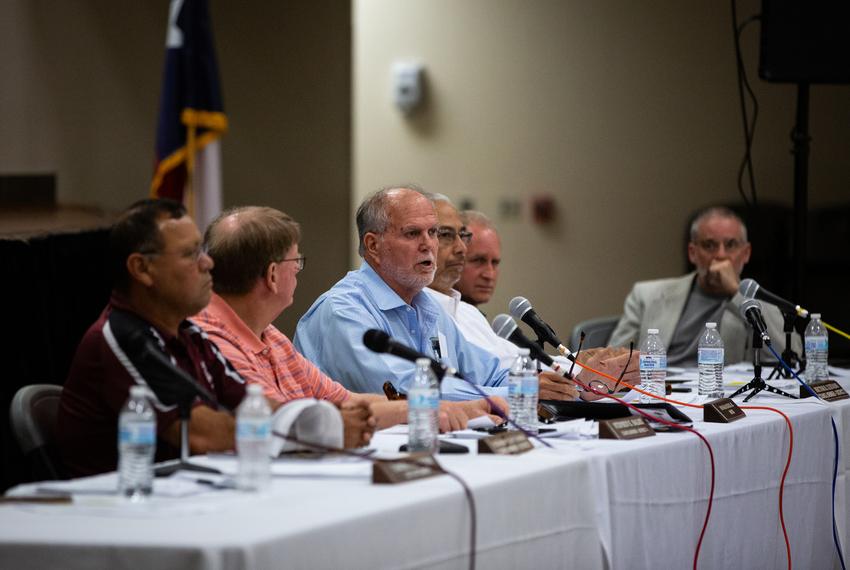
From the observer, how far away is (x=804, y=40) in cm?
469

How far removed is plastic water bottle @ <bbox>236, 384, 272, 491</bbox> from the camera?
6.21ft

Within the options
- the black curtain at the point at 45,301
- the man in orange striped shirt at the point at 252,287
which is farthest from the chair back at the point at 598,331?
the man in orange striped shirt at the point at 252,287

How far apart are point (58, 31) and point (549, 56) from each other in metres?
2.89

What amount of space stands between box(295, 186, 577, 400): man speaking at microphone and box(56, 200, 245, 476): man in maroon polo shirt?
3.00 ft

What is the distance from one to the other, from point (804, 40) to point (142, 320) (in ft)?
11.5

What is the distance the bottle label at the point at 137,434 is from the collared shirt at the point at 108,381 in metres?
0.22

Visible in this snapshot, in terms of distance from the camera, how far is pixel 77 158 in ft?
18.1

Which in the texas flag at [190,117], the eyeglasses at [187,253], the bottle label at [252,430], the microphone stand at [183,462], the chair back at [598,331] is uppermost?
the texas flag at [190,117]

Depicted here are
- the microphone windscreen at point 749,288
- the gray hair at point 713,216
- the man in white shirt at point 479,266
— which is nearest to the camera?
the microphone windscreen at point 749,288

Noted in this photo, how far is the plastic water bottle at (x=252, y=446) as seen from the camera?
1893mm

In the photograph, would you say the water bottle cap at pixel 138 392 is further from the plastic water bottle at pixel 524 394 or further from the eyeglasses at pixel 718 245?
the eyeglasses at pixel 718 245

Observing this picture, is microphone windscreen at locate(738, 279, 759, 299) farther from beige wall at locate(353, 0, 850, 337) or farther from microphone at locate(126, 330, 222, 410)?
beige wall at locate(353, 0, 850, 337)

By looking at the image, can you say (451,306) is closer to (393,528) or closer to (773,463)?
(773,463)

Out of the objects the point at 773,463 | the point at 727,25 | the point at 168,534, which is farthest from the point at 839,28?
the point at 168,534
